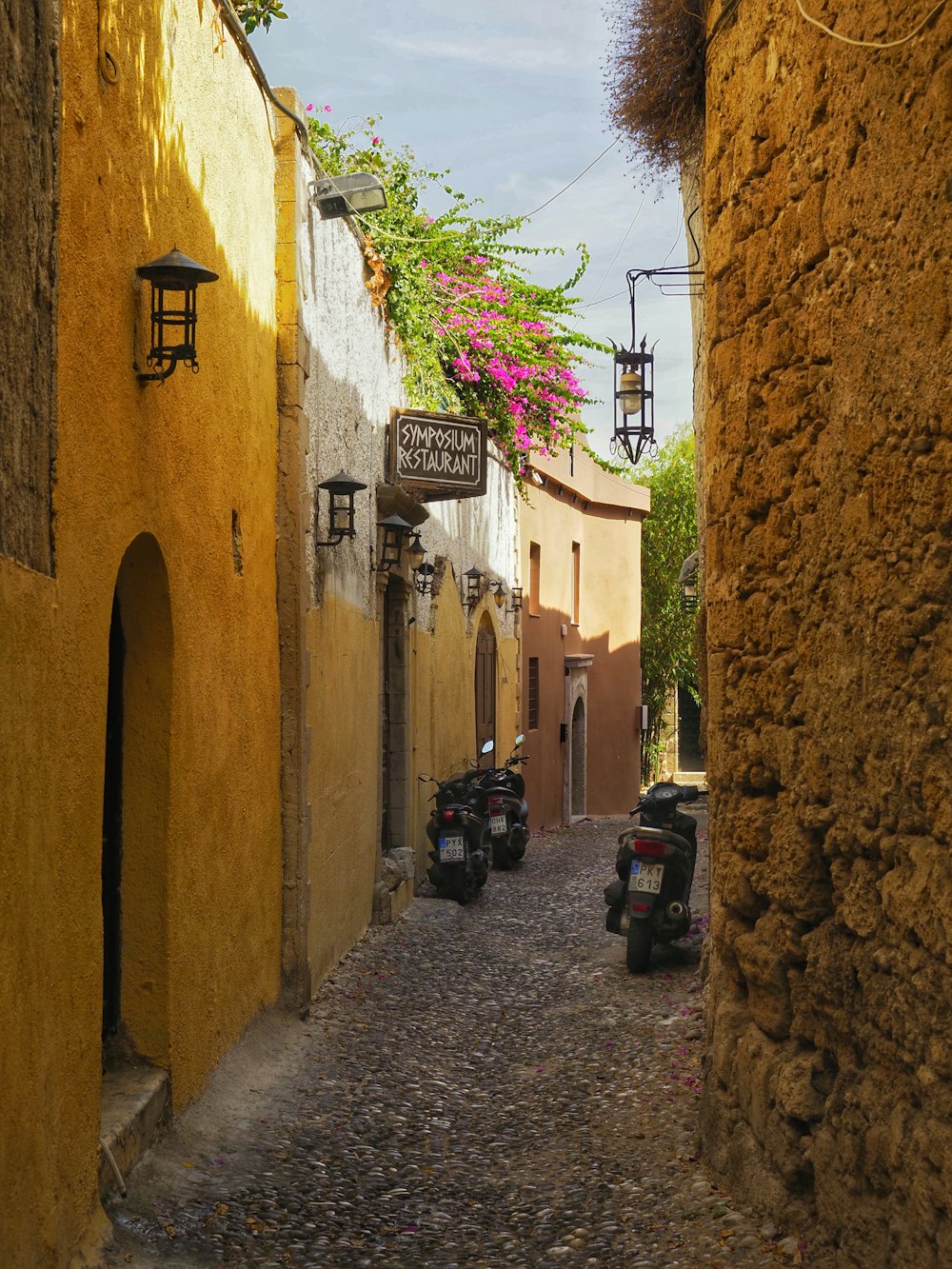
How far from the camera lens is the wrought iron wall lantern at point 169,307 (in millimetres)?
4398

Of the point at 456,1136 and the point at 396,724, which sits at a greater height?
the point at 396,724

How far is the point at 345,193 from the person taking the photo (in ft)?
25.4

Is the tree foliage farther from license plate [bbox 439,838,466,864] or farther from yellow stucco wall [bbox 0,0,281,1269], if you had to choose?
yellow stucco wall [bbox 0,0,281,1269]

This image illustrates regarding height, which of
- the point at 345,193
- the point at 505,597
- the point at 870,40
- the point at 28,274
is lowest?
the point at 505,597

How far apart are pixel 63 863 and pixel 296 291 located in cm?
419

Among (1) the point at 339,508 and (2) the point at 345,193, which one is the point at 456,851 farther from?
(2) the point at 345,193

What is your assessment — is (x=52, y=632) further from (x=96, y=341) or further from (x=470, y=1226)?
(x=470, y=1226)

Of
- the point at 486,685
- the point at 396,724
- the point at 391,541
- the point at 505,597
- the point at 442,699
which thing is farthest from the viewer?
the point at 505,597

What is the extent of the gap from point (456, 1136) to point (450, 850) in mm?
5504

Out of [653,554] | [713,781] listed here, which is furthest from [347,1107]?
[653,554]

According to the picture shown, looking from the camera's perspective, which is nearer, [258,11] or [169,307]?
[169,307]

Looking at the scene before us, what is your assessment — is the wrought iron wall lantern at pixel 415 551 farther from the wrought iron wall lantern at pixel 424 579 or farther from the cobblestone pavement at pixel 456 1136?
the cobblestone pavement at pixel 456 1136

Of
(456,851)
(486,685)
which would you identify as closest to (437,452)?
(456,851)

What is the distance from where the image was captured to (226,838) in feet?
18.9
